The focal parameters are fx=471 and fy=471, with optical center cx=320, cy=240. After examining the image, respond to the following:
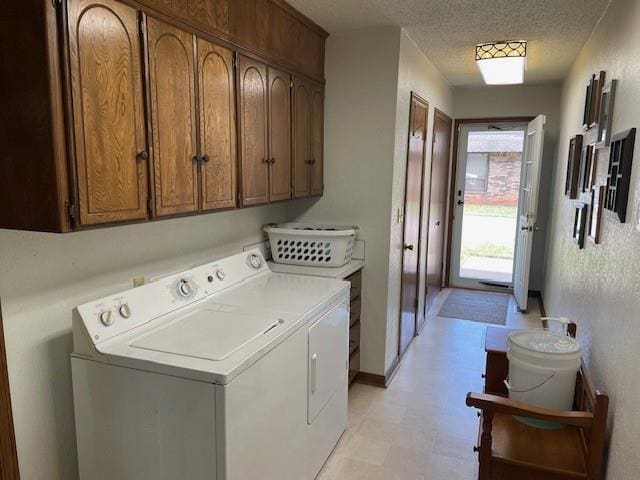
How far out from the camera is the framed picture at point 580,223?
2615mm

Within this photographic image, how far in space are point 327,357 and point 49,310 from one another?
1232mm

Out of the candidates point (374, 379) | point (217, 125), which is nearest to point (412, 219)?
point (374, 379)

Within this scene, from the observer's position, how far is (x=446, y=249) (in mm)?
5836

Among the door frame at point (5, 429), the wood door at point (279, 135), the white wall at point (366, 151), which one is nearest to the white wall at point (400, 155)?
the white wall at point (366, 151)

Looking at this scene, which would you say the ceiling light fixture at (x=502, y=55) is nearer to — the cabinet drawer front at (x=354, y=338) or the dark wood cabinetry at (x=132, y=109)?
the dark wood cabinetry at (x=132, y=109)

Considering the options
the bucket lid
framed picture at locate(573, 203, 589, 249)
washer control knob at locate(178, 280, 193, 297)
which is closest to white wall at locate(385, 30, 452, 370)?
framed picture at locate(573, 203, 589, 249)

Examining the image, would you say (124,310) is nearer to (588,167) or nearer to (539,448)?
(539,448)

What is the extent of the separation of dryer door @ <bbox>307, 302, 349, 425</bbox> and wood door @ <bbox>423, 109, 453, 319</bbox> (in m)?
2.25

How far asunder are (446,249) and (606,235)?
3.82m

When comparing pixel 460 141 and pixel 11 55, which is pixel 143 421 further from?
pixel 460 141

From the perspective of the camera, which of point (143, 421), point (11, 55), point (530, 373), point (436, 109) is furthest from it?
point (436, 109)

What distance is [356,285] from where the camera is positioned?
3143 mm

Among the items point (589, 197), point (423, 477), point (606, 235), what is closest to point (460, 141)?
point (589, 197)

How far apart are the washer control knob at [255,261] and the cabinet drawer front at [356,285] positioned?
62cm
